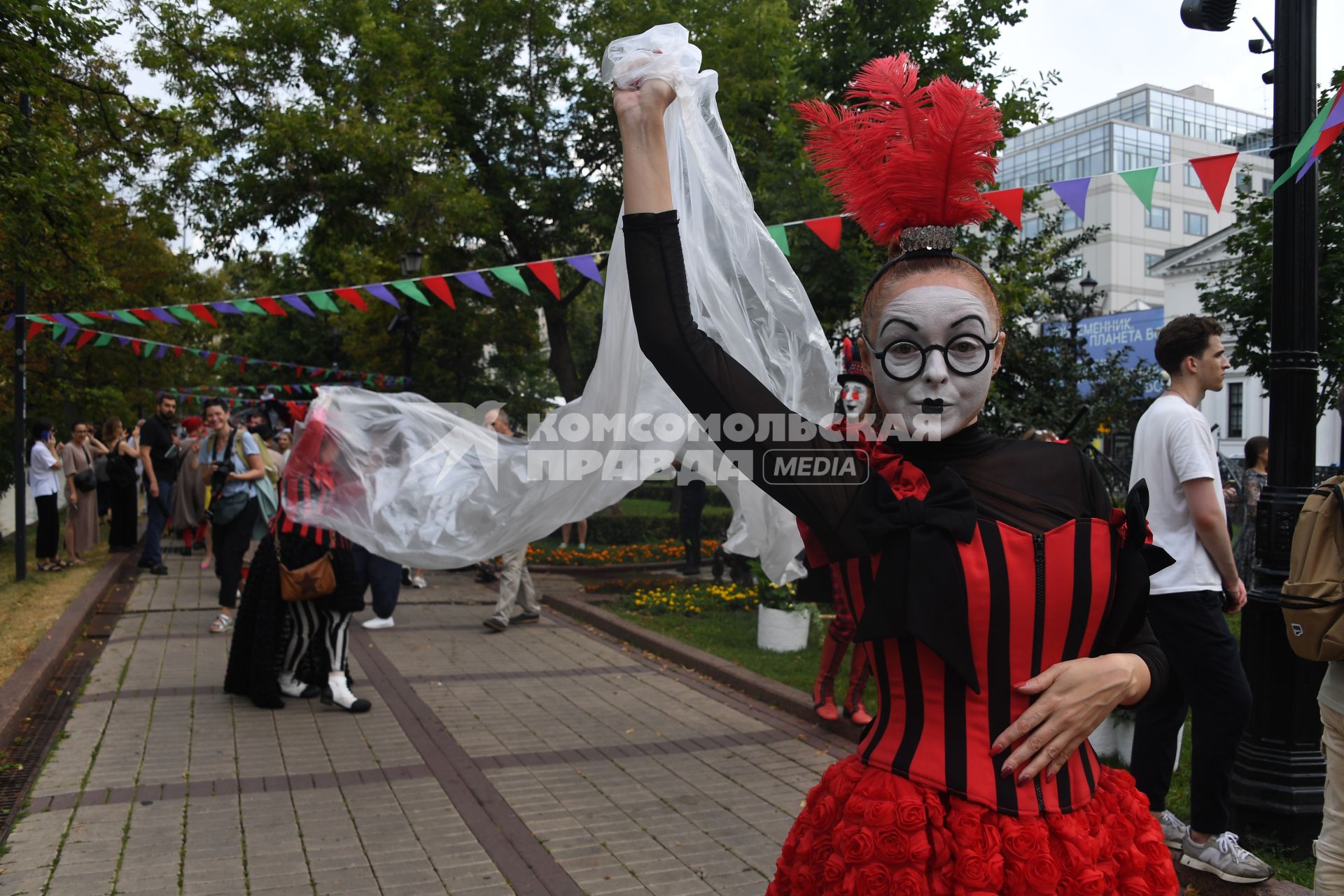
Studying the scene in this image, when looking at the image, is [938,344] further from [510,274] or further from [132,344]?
[132,344]

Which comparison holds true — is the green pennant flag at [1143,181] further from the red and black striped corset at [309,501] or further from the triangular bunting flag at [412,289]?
the triangular bunting flag at [412,289]

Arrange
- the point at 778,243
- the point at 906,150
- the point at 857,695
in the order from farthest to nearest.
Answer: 1. the point at 857,695
2. the point at 778,243
3. the point at 906,150

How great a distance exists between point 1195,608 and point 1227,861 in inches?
39.4

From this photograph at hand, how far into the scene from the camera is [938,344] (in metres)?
1.89

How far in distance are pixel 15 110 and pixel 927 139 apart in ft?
23.8

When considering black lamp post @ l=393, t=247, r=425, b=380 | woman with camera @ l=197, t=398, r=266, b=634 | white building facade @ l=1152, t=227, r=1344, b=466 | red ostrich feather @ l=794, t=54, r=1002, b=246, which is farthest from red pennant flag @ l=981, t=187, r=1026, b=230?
white building facade @ l=1152, t=227, r=1344, b=466

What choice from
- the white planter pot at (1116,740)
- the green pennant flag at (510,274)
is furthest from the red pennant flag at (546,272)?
the white planter pot at (1116,740)

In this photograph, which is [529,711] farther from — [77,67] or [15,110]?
[77,67]

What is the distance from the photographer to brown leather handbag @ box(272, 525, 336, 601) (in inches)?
259

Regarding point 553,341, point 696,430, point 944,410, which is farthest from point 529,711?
point 553,341

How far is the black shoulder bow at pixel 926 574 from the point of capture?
173 centimetres

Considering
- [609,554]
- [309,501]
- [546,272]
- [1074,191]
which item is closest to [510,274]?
[546,272]

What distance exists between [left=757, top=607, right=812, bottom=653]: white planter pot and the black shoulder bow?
Result: 6.81 m

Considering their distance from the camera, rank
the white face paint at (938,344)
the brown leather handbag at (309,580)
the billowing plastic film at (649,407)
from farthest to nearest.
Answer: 1. the brown leather handbag at (309,580)
2. the billowing plastic film at (649,407)
3. the white face paint at (938,344)
